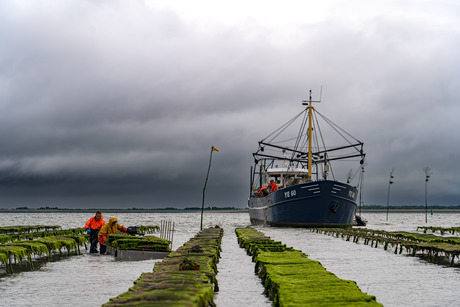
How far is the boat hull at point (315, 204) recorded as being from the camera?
44.5 meters

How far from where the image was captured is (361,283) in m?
14.0

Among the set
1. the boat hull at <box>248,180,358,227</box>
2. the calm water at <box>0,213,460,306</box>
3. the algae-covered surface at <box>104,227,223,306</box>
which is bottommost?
the calm water at <box>0,213,460,306</box>

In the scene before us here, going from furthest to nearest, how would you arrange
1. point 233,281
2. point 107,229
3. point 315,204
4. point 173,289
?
point 315,204 → point 107,229 → point 233,281 → point 173,289

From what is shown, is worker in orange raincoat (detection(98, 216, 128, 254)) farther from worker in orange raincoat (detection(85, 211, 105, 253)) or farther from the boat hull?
the boat hull

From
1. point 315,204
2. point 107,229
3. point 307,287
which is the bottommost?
point 307,287

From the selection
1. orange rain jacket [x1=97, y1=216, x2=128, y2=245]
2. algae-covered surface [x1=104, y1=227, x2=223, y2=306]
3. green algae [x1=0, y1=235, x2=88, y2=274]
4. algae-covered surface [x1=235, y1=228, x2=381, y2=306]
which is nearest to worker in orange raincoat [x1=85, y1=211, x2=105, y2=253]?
orange rain jacket [x1=97, y1=216, x2=128, y2=245]

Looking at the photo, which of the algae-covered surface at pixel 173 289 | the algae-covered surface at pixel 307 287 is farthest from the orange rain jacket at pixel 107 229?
the algae-covered surface at pixel 307 287

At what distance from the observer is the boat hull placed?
146 ft

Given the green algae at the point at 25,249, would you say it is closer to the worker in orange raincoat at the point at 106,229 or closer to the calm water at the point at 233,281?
the calm water at the point at 233,281

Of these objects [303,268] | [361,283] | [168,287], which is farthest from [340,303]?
[361,283]

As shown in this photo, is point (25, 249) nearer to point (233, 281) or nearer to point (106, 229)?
point (106, 229)

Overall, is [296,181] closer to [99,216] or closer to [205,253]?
[99,216]

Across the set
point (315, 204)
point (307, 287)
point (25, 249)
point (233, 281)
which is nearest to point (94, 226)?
point (25, 249)

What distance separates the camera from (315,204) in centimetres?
4531
